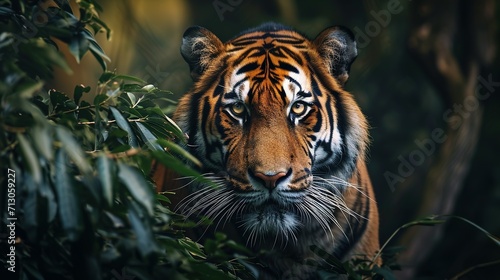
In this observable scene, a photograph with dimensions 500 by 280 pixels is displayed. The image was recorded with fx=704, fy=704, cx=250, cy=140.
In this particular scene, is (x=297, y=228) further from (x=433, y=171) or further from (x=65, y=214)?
(x=433, y=171)

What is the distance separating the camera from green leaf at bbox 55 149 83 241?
4.90 feet

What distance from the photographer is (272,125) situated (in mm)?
2557

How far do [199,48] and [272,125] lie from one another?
1.52ft

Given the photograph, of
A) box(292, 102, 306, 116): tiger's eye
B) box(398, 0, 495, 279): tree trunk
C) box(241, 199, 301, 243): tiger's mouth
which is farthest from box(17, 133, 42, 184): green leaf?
box(398, 0, 495, 279): tree trunk

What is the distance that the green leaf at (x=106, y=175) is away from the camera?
146 centimetres

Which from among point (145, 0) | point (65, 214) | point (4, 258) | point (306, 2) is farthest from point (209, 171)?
point (306, 2)

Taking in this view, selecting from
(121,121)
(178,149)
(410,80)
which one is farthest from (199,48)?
(410,80)

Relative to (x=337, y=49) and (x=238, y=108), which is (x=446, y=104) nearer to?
(x=337, y=49)

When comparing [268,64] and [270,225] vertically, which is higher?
[268,64]

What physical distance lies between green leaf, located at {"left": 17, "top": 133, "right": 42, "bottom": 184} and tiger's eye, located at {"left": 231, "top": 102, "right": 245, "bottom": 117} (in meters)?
1.22

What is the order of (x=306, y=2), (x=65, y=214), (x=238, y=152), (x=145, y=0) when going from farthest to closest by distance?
(x=306, y=2) → (x=145, y=0) → (x=238, y=152) → (x=65, y=214)

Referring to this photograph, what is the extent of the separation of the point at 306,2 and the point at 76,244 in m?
3.53

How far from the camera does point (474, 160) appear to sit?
4996 mm

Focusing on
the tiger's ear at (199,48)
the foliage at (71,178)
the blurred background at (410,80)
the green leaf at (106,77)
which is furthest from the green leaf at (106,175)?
the blurred background at (410,80)
